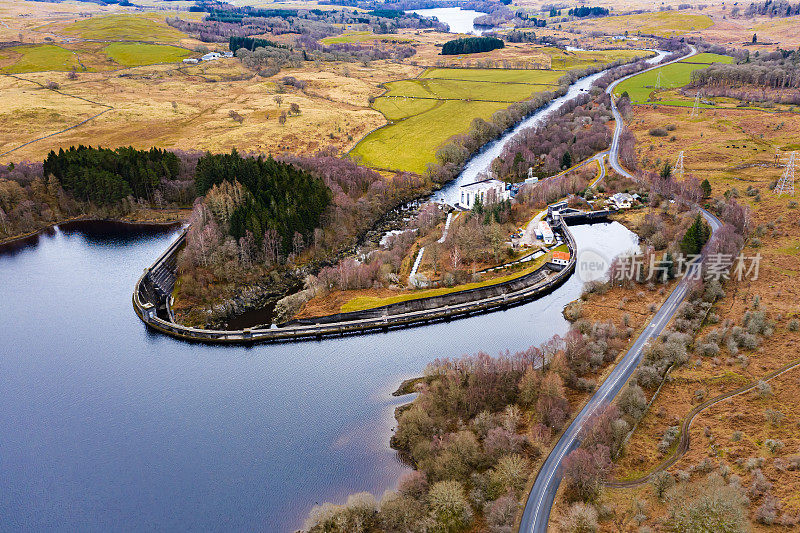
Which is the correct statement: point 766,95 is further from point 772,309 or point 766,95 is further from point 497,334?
point 497,334

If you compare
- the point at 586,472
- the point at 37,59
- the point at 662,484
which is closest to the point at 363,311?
the point at 586,472

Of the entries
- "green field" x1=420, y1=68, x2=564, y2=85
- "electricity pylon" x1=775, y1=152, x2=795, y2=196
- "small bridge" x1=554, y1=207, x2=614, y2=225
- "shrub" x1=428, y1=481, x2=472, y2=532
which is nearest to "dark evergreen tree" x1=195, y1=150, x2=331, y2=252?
"small bridge" x1=554, y1=207, x2=614, y2=225

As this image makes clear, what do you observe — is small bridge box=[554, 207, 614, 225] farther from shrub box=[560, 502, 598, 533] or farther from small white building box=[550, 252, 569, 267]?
shrub box=[560, 502, 598, 533]

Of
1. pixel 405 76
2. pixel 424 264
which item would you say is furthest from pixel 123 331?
pixel 405 76

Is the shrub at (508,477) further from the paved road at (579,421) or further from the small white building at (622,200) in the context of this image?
the small white building at (622,200)

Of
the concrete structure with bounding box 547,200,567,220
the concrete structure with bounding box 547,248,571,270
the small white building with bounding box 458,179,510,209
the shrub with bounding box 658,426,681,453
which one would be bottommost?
the shrub with bounding box 658,426,681,453

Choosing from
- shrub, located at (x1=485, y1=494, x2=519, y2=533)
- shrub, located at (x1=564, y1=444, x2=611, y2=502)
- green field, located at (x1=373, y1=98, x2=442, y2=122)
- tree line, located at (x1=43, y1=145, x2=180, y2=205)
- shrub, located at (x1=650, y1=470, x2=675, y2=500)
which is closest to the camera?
shrub, located at (x1=485, y1=494, x2=519, y2=533)

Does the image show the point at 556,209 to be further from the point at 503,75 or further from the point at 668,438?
the point at 503,75
